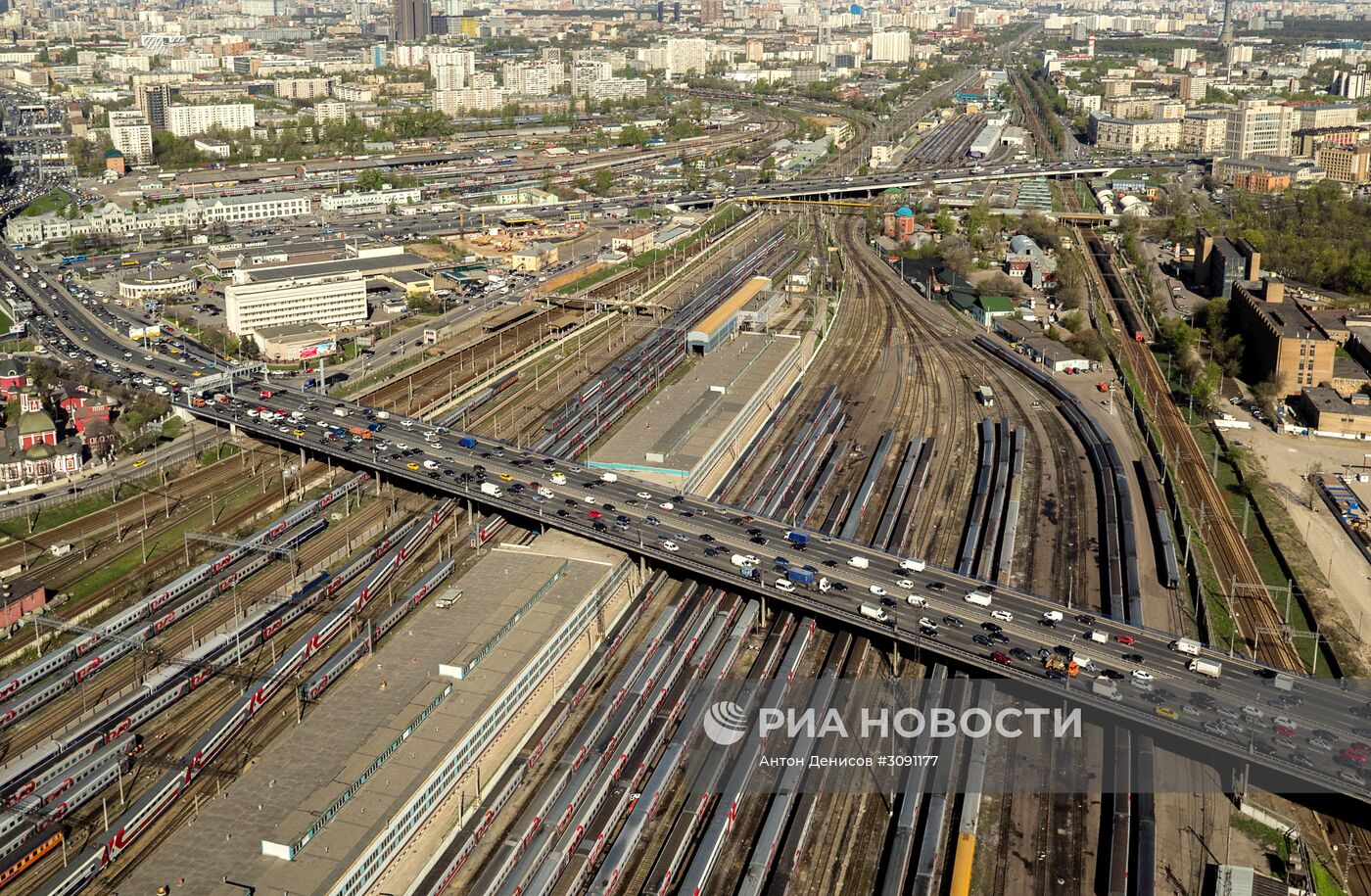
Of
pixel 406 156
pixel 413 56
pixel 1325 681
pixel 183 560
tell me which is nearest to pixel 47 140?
pixel 406 156

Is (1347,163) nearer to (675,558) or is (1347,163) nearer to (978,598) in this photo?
(978,598)

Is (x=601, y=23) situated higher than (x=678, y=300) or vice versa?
(x=601, y=23)

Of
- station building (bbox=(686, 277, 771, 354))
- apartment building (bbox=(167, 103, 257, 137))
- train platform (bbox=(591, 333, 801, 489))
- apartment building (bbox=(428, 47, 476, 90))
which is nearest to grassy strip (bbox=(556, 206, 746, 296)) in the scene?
station building (bbox=(686, 277, 771, 354))

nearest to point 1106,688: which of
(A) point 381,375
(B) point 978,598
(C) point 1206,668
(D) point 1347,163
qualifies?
(C) point 1206,668

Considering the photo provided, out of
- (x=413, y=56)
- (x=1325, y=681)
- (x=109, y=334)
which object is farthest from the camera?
(x=413, y=56)

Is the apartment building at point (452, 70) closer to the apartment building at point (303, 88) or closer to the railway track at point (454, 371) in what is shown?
the apartment building at point (303, 88)

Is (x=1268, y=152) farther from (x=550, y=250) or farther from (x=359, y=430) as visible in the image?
(x=359, y=430)

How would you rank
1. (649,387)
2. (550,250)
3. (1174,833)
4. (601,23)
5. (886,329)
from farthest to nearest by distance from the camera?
1. (601,23)
2. (550,250)
3. (886,329)
4. (649,387)
5. (1174,833)
